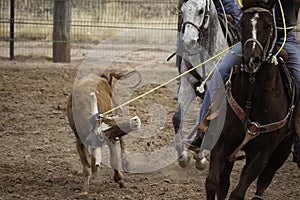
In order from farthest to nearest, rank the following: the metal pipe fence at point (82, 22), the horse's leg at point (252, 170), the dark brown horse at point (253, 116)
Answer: the metal pipe fence at point (82, 22) < the horse's leg at point (252, 170) < the dark brown horse at point (253, 116)

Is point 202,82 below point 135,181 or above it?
above

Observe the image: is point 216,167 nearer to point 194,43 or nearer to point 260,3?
point 260,3

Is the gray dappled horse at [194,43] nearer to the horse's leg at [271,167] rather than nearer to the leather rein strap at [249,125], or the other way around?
the horse's leg at [271,167]

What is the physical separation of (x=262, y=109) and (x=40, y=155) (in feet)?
12.8

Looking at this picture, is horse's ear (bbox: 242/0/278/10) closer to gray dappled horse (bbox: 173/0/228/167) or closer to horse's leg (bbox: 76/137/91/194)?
gray dappled horse (bbox: 173/0/228/167)

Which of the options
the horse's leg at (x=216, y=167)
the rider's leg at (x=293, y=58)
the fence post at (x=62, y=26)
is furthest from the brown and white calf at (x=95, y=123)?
the fence post at (x=62, y=26)

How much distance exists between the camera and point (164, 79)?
1420cm

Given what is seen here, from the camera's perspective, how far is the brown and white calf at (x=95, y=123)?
23.5 ft

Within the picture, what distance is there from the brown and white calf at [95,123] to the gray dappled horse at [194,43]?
2.34ft

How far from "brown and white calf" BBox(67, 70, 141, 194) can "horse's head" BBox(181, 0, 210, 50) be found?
3.47ft

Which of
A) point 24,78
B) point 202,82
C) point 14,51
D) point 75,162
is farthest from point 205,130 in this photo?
point 14,51

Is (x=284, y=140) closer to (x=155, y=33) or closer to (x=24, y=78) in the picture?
(x=24, y=78)

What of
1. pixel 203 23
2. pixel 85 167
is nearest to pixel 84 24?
pixel 203 23

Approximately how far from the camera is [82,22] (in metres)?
19.0
